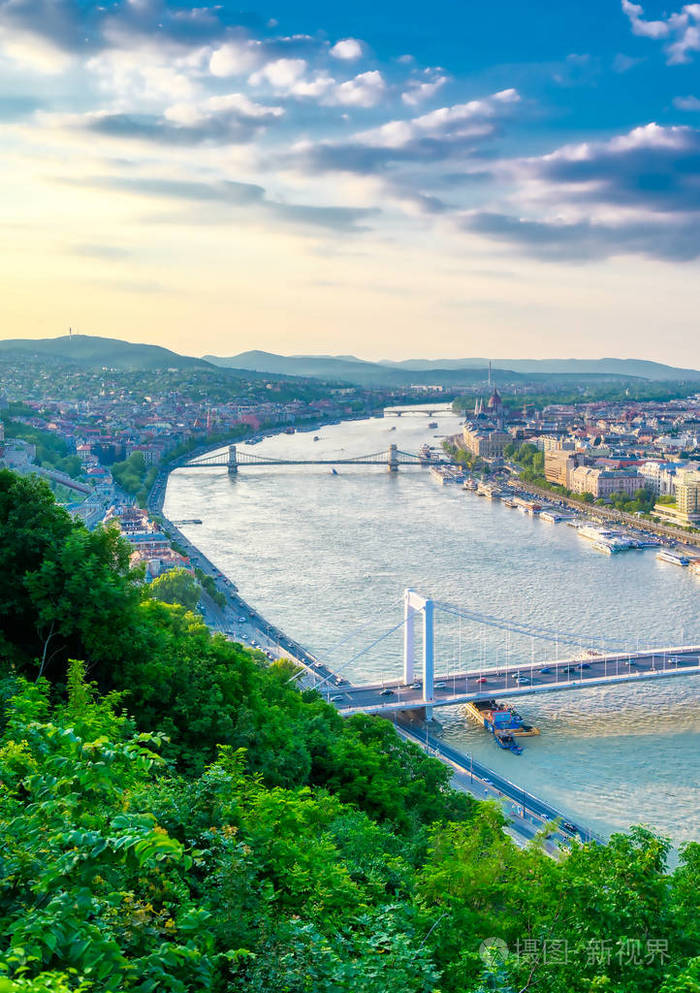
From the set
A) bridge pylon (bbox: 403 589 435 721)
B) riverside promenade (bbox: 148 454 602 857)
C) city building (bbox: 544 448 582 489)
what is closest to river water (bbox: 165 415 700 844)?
riverside promenade (bbox: 148 454 602 857)

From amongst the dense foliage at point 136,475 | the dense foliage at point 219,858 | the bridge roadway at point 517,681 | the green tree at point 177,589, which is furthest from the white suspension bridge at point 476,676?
the dense foliage at point 136,475

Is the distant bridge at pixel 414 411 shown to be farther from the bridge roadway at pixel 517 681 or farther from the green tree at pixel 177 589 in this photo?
the bridge roadway at pixel 517 681

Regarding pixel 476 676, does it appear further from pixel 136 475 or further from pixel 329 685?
pixel 136 475

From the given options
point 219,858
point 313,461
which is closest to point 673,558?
point 313,461

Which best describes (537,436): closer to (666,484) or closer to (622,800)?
(666,484)

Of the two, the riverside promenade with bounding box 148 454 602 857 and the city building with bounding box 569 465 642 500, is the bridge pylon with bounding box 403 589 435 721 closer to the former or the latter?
the riverside promenade with bounding box 148 454 602 857

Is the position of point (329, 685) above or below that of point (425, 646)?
below

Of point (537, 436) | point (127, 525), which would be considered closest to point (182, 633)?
point (127, 525)
